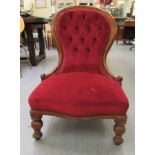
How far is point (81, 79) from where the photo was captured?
59.3 inches

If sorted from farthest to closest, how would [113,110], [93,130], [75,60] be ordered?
[75,60] < [93,130] < [113,110]

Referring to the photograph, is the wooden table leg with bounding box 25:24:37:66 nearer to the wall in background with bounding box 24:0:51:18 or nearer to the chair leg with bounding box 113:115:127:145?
the chair leg with bounding box 113:115:127:145

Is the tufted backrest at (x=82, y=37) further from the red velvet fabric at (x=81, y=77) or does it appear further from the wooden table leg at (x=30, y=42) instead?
the wooden table leg at (x=30, y=42)

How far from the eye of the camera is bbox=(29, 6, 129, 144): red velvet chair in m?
1.32

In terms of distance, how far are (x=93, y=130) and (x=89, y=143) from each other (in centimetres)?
17

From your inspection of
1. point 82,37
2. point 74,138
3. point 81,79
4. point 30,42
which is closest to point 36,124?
point 74,138

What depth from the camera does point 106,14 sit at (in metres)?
1.73

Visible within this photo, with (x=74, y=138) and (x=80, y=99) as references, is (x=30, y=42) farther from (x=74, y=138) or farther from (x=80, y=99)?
(x=80, y=99)

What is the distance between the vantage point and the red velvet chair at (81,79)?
1.32m

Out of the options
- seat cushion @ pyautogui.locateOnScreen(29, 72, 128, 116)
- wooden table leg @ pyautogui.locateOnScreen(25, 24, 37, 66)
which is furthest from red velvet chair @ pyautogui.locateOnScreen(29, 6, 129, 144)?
wooden table leg @ pyautogui.locateOnScreen(25, 24, 37, 66)

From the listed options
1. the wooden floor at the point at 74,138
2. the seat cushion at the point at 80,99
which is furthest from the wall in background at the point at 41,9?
the seat cushion at the point at 80,99

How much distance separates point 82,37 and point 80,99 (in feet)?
2.33

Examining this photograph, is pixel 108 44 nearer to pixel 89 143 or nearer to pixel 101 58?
pixel 101 58
